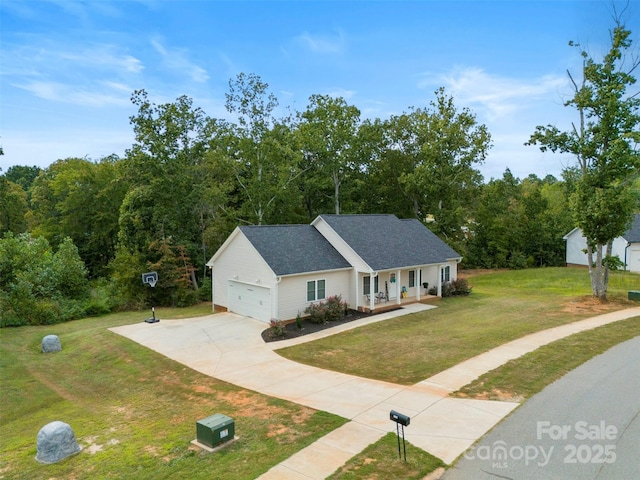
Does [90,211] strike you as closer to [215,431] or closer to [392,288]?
[392,288]

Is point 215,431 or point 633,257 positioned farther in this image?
point 633,257

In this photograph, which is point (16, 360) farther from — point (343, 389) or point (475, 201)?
point (475, 201)

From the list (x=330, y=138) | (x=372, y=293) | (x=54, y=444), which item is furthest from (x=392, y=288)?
(x=54, y=444)

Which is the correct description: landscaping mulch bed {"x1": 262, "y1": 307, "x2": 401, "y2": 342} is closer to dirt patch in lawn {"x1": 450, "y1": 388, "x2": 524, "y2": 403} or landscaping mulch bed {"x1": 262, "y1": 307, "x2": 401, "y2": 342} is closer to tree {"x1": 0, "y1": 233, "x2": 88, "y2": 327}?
dirt patch in lawn {"x1": 450, "y1": 388, "x2": 524, "y2": 403}

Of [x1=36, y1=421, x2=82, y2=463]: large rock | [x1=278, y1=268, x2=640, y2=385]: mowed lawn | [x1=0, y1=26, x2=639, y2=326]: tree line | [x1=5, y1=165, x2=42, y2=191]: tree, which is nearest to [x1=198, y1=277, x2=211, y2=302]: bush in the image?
[x1=0, y1=26, x2=639, y2=326]: tree line

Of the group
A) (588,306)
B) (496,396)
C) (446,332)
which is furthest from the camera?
(588,306)

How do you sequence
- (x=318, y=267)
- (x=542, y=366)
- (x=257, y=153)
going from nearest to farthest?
(x=542, y=366), (x=318, y=267), (x=257, y=153)

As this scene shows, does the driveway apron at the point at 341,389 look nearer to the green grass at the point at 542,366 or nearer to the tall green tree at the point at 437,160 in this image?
the green grass at the point at 542,366

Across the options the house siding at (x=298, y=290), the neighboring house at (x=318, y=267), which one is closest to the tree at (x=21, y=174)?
the neighboring house at (x=318, y=267)
